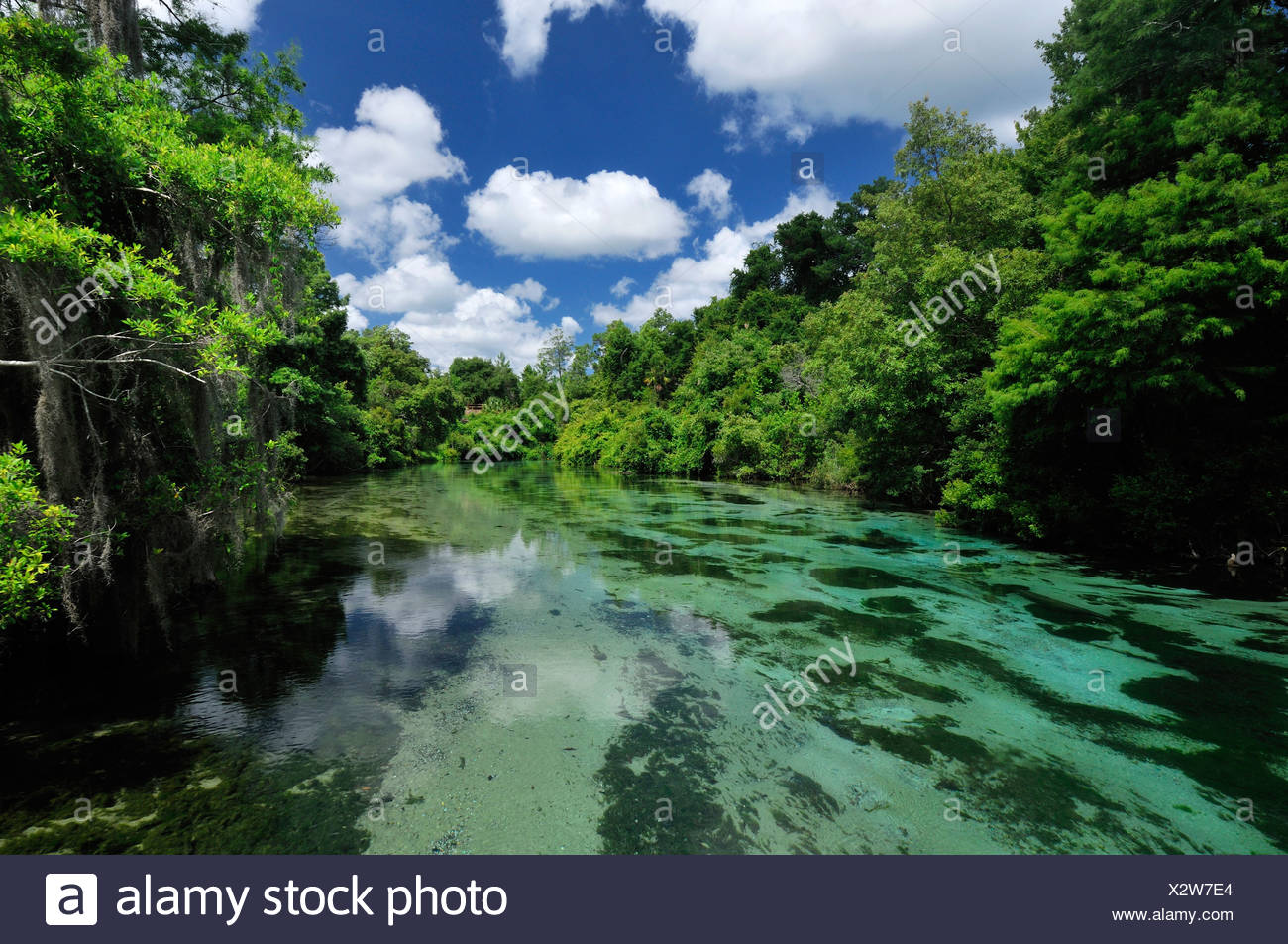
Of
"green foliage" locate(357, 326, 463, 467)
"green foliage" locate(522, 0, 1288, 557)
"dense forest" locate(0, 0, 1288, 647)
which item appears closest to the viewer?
"dense forest" locate(0, 0, 1288, 647)

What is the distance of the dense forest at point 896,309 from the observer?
15.3 feet

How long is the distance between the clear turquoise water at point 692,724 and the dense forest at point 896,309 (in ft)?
5.37

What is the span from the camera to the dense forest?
15.3 feet

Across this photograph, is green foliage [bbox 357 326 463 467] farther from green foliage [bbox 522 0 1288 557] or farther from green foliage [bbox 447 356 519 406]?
green foliage [bbox 522 0 1288 557]

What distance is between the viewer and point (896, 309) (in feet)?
66.7

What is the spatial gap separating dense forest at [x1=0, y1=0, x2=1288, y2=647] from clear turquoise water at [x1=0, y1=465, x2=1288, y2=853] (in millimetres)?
1636

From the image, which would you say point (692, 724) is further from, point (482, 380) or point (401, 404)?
point (482, 380)

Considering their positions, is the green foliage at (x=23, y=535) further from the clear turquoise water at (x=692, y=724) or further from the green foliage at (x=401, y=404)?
the green foliage at (x=401, y=404)

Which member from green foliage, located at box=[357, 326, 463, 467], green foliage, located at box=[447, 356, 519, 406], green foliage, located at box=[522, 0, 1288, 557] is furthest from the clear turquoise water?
green foliage, located at box=[447, 356, 519, 406]

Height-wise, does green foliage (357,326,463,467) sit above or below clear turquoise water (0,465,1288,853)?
above

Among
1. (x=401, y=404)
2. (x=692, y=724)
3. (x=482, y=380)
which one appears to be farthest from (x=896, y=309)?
(x=482, y=380)

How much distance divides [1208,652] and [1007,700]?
3.47 meters

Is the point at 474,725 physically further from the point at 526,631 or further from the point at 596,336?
the point at 596,336

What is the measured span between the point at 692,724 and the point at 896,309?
19.4 meters
